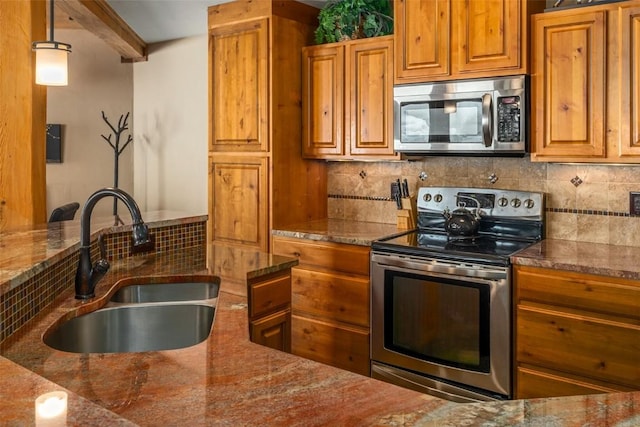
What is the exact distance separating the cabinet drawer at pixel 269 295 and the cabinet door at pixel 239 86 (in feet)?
5.28

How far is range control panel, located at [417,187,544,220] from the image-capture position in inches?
128

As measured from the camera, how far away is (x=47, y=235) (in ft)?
7.39

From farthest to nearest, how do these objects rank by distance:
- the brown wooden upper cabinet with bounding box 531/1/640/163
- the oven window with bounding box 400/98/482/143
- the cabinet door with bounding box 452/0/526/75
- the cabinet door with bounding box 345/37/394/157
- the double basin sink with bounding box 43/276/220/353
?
1. the cabinet door with bounding box 345/37/394/157
2. the oven window with bounding box 400/98/482/143
3. the cabinet door with bounding box 452/0/526/75
4. the brown wooden upper cabinet with bounding box 531/1/640/163
5. the double basin sink with bounding box 43/276/220/353

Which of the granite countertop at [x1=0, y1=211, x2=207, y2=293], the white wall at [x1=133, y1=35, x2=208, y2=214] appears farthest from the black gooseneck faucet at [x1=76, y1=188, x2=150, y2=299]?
the white wall at [x1=133, y1=35, x2=208, y2=214]

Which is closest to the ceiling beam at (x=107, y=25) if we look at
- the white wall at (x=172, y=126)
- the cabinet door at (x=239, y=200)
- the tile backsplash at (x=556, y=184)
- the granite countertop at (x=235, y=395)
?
the white wall at (x=172, y=126)

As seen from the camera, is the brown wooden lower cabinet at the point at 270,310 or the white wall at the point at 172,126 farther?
the white wall at the point at 172,126

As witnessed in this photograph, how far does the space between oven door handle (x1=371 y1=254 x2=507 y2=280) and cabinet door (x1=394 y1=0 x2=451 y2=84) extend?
40.9 inches

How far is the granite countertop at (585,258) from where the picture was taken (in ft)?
8.21

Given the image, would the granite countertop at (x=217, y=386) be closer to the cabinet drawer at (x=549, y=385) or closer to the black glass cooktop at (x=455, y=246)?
the black glass cooktop at (x=455, y=246)

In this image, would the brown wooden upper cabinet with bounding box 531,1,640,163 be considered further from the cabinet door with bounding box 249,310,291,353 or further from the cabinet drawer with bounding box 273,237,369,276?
the cabinet door with bounding box 249,310,291,353

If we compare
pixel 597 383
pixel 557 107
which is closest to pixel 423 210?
pixel 557 107

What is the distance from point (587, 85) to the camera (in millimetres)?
2824

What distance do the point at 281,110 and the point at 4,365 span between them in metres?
2.84

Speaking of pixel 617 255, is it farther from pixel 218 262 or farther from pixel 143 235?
pixel 143 235
